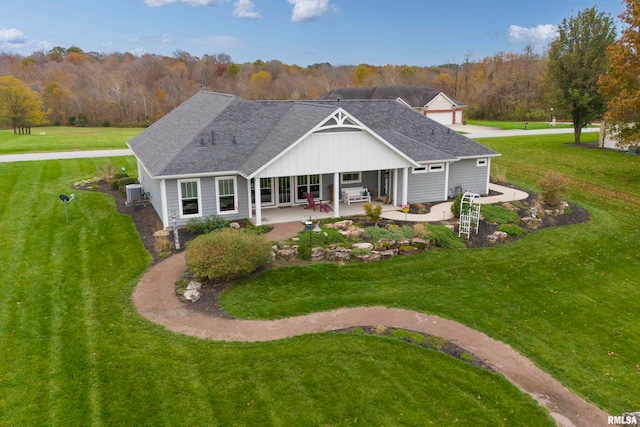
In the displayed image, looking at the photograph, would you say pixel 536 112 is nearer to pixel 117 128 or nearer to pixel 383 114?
pixel 383 114

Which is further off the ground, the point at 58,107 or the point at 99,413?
the point at 58,107

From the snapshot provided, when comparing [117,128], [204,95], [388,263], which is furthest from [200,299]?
[117,128]

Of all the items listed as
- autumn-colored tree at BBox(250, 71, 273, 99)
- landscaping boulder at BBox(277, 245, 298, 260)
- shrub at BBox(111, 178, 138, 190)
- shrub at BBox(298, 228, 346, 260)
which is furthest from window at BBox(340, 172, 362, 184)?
autumn-colored tree at BBox(250, 71, 273, 99)

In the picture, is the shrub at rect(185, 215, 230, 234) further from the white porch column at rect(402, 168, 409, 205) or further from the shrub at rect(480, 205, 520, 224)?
the shrub at rect(480, 205, 520, 224)

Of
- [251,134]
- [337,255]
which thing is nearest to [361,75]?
[251,134]

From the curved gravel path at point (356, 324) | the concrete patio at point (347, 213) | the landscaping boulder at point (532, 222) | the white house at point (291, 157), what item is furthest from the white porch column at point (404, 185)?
the curved gravel path at point (356, 324)
